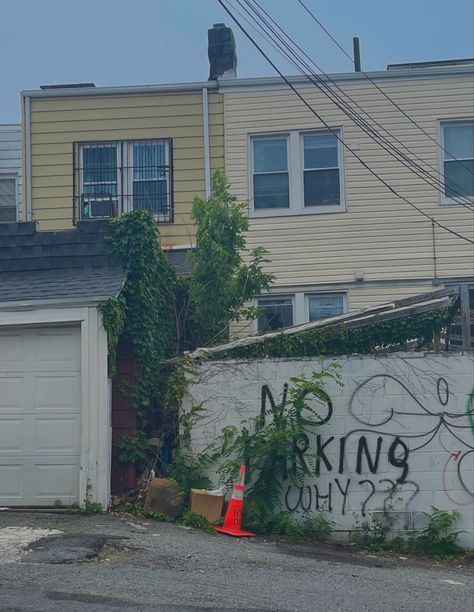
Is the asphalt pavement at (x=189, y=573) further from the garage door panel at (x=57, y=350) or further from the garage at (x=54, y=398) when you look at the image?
the garage door panel at (x=57, y=350)

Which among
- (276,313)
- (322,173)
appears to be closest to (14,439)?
(276,313)

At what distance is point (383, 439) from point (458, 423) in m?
0.84

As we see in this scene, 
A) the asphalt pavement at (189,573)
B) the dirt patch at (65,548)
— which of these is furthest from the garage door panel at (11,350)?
the dirt patch at (65,548)

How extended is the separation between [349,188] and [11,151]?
7.75 metres

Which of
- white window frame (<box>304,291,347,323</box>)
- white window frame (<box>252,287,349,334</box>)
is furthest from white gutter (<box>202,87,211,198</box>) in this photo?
white window frame (<box>304,291,347,323</box>)

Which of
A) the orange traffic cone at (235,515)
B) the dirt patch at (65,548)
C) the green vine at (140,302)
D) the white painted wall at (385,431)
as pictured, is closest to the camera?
the dirt patch at (65,548)

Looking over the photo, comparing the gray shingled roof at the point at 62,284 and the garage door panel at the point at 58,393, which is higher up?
the gray shingled roof at the point at 62,284

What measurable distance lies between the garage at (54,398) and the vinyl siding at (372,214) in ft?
17.3

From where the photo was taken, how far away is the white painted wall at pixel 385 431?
9.29m

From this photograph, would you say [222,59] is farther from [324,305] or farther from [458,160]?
[324,305]

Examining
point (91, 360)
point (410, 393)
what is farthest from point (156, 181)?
point (410, 393)

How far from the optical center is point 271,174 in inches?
578

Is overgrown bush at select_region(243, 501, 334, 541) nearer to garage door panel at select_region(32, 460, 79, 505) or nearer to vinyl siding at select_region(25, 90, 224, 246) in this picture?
garage door panel at select_region(32, 460, 79, 505)

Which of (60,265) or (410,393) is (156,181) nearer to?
(60,265)
